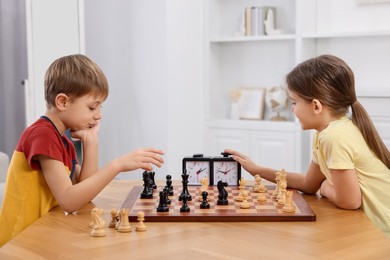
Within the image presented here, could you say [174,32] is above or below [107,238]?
above

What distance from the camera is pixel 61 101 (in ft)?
7.54

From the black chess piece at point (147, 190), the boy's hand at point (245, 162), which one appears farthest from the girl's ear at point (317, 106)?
the black chess piece at point (147, 190)

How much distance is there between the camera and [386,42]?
4898 millimetres

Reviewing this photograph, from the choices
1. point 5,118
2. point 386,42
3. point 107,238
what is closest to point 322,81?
point 107,238

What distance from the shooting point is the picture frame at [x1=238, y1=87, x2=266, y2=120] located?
544 cm

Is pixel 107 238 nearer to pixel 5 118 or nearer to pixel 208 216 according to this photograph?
pixel 208 216

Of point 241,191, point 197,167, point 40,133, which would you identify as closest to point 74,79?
point 40,133

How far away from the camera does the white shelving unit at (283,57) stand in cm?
493

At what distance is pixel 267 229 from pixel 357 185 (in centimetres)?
45

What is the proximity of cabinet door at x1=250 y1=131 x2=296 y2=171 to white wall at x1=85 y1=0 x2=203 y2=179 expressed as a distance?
0.50 meters

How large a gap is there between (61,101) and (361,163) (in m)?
1.08

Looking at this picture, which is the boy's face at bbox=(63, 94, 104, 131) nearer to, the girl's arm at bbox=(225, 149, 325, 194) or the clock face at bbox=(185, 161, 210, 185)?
the clock face at bbox=(185, 161, 210, 185)

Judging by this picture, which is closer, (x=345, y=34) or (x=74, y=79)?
(x=74, y=79)

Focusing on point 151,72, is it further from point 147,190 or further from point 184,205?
point 184,205
